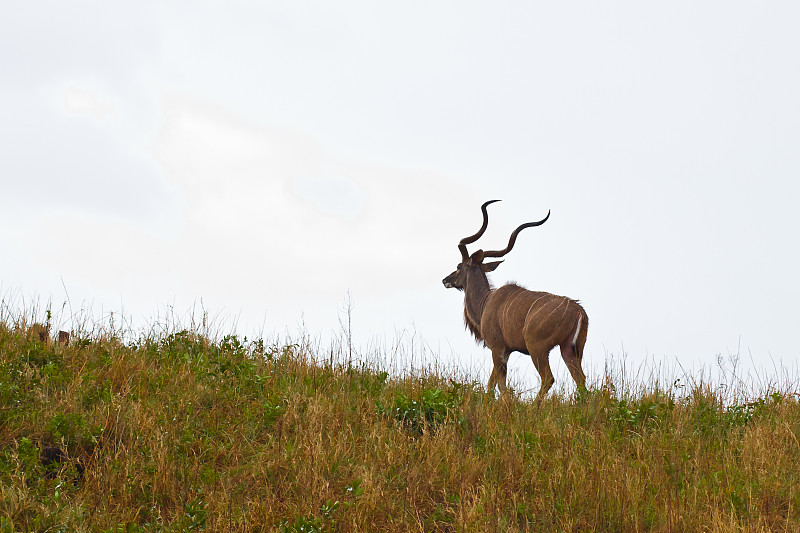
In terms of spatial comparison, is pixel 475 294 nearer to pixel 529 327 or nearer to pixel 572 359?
pixel 529 327

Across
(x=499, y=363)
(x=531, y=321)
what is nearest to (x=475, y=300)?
(x=499, y=363)

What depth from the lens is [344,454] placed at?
18.7ft

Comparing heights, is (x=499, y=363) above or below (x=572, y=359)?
above

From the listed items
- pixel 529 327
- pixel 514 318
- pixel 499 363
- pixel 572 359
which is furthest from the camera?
pixel 499 363

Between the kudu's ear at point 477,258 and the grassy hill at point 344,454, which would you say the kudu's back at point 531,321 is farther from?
the grassy hill at point 344,454

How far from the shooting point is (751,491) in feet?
17.8

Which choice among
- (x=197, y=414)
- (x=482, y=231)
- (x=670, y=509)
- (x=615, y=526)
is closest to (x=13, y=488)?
(x=197, y=414)

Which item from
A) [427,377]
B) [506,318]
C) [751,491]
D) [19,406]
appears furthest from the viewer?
[506,318]

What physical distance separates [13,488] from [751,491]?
4.93 metres

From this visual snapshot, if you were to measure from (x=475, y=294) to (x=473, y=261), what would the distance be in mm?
550

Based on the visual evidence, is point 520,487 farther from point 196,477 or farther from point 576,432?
point 196,477

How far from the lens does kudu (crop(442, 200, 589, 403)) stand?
34.2 ft

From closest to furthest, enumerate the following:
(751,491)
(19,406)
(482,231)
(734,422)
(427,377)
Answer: (751,491)
(19,406)
(734,422)
(427,377)
(482,231)

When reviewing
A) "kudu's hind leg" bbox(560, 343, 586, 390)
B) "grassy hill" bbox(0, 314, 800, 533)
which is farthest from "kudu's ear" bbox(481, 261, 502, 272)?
"grassy hill" bbox(0, 314, 800, 533)
